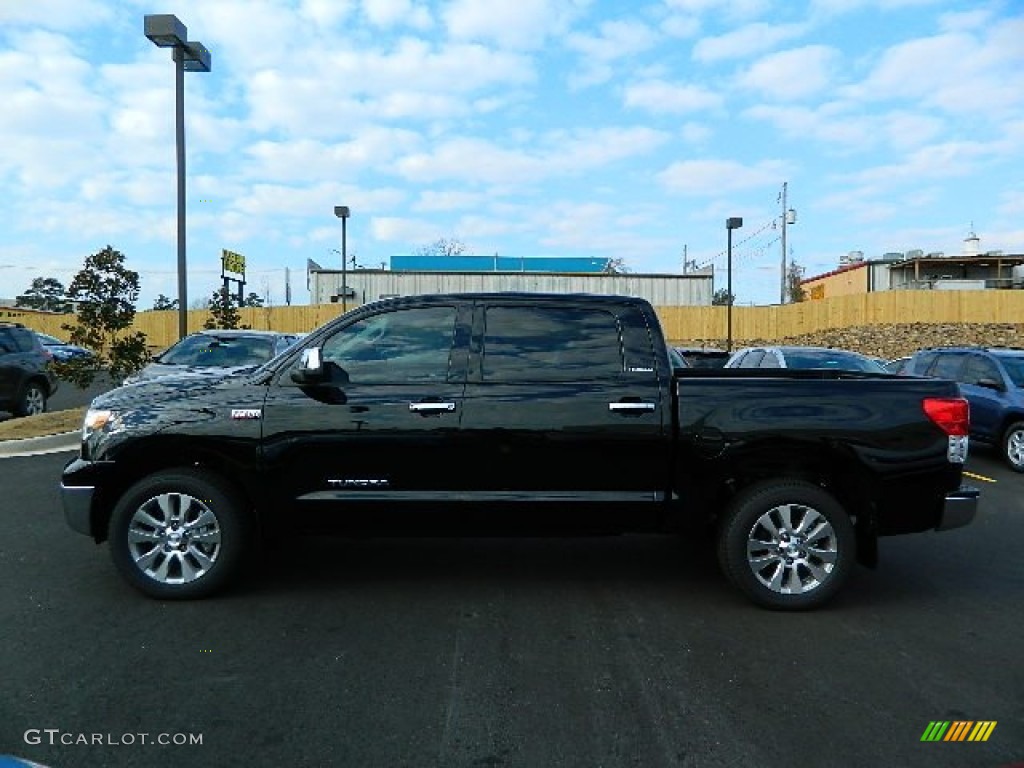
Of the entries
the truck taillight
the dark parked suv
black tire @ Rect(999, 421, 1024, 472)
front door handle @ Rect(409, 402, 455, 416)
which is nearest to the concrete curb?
the dark parked suv

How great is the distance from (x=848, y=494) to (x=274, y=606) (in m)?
3.63

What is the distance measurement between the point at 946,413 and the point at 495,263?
54656 mm

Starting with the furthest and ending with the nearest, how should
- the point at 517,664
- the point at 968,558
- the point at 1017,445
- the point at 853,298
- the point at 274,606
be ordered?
the point at 853,298 → the point at 1017,445 → the point at 968,558 → the point at 274,606 → the point at 517,664

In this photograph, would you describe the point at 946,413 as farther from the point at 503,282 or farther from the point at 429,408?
the point at 503,282

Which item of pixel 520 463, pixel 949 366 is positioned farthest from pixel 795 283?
pixel 520 463

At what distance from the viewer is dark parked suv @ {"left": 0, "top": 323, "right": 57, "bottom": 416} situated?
1338cm

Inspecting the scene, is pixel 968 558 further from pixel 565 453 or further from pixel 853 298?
pixel 853 298

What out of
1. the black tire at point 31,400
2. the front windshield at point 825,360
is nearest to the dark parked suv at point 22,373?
the black tire at point 31,400

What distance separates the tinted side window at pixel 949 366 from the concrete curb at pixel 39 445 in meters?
12.3

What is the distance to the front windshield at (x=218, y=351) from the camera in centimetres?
1121

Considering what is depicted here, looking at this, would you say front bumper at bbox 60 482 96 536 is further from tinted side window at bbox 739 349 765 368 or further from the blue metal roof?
the blue metal roof

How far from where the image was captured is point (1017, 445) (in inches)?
400

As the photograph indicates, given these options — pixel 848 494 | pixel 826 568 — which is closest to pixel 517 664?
pixel 826 568
